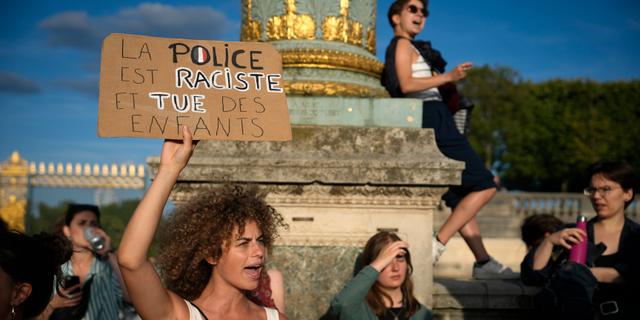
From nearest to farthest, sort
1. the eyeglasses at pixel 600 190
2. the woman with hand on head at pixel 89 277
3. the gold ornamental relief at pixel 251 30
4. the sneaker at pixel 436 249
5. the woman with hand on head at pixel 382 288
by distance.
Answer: the woman with hand on head at pixel 382 288 < the eyeglasses at pixel 600 190 < the woman with hand on head at pixel 89 277 < the sneaker at pixel 436 249 < the gold ornamental relief at pixel 251 30

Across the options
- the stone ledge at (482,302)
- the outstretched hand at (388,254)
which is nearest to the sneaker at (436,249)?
the stone ledge at (482,302)

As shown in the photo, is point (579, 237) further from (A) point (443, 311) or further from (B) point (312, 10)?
(B) point (312, 10)

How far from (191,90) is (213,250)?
66 cm

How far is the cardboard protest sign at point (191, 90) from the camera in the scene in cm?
245

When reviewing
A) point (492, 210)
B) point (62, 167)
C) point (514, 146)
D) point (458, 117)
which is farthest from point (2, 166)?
point (514, 146)

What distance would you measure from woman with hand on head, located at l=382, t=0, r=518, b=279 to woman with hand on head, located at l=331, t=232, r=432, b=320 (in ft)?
2.32

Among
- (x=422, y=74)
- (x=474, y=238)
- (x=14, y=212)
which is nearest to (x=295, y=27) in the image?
(x=422, y=74)

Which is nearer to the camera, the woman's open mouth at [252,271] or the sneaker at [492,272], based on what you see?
the woman's open mouth at [252,271]

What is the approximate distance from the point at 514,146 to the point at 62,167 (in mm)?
29151

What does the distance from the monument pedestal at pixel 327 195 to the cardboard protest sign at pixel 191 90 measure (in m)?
1.11

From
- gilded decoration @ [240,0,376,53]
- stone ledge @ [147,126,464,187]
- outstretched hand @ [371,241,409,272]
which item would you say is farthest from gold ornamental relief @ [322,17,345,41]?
outstretched hand @ [371,241,409,272]

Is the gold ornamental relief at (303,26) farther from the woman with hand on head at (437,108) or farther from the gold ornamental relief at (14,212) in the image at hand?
the gold ornamental relief at (14,212)

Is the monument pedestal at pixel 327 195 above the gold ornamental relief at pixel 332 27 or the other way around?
the other way around

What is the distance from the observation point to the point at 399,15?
4.57 meters
